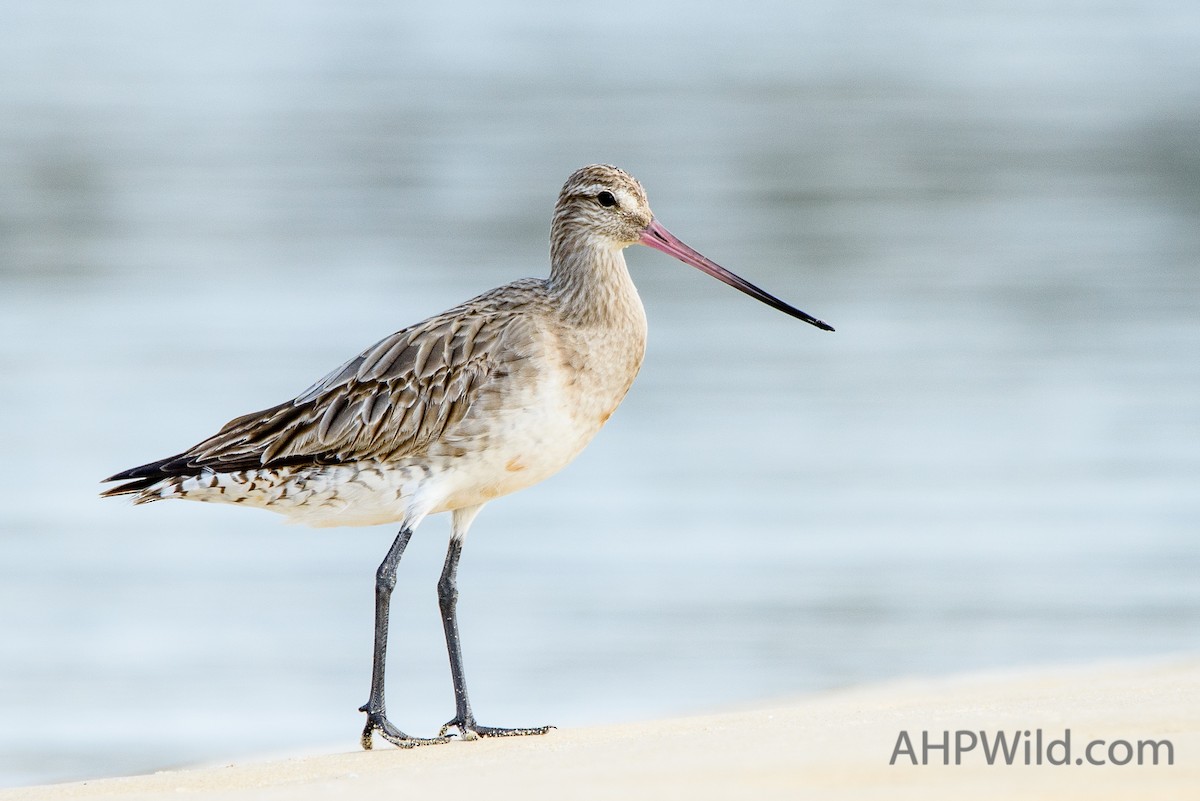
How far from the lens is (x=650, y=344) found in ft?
39.3

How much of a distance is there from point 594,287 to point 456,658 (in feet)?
4.38

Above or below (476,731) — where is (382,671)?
above

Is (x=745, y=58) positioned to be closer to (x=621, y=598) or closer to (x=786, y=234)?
(x=786, y=234)

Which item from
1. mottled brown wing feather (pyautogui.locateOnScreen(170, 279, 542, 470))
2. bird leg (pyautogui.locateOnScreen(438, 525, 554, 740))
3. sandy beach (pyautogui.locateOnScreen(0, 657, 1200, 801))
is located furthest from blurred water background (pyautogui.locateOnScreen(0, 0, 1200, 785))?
sandy beach (pyautogui.locateOnScreen(0, 657, 1200, 801))

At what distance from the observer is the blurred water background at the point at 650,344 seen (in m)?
7.75

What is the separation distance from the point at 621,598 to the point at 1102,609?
217cm

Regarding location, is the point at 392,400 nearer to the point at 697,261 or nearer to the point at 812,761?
the point at 697,261

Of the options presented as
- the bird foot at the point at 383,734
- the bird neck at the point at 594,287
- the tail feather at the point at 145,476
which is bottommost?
the bird foot at the point at 383,734

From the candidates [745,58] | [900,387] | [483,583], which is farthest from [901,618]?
[745,58]

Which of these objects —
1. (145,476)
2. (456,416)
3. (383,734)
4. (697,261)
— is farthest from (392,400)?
(697,261)

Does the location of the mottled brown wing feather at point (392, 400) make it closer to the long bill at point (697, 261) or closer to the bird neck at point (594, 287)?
the bird neck at point (594, 287)

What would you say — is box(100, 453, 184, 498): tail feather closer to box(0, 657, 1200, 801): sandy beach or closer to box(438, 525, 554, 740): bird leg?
box(438, 525, 554, 740): bird leg

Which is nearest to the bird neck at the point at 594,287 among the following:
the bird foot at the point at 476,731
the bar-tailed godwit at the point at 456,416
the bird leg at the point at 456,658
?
the bar-tailed godwit at the point at 456,416

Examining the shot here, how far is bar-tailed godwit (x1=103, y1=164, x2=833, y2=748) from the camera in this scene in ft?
18.9
